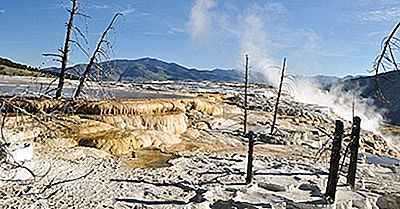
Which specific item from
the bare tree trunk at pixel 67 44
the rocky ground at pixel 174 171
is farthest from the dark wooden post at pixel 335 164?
the bare tree trunk at pixel 67 44

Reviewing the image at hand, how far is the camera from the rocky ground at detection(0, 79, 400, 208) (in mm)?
9477

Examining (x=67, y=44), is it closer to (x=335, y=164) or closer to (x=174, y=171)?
(x=174, y=171)

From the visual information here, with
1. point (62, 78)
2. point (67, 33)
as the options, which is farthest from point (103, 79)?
point (67, 33)

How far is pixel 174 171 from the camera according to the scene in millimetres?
12930

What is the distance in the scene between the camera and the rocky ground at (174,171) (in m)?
9.48

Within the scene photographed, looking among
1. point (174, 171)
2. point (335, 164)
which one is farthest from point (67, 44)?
point (335, 164)

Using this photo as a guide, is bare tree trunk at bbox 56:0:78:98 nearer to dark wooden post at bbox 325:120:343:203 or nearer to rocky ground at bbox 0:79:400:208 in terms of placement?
rocky ground at bbox 0:79:400:208

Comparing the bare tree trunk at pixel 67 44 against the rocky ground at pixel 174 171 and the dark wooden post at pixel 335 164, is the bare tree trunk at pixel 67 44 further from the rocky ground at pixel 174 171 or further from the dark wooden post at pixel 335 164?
the dark wooden post at pixel 335 164

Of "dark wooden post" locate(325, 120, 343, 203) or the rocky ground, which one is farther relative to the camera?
"dark wooden post" locate(325, 120, 343, 203)

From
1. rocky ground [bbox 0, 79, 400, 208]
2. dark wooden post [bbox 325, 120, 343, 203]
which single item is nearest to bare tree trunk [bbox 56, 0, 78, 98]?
rocky ground [bbox 0, 79, 400, 208]

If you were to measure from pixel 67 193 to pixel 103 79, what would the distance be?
3103 millimetres

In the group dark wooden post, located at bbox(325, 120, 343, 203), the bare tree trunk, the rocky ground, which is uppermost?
the bare tree trunk

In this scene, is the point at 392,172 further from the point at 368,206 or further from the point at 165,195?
the point at 165,195

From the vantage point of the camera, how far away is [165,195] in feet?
33.3
